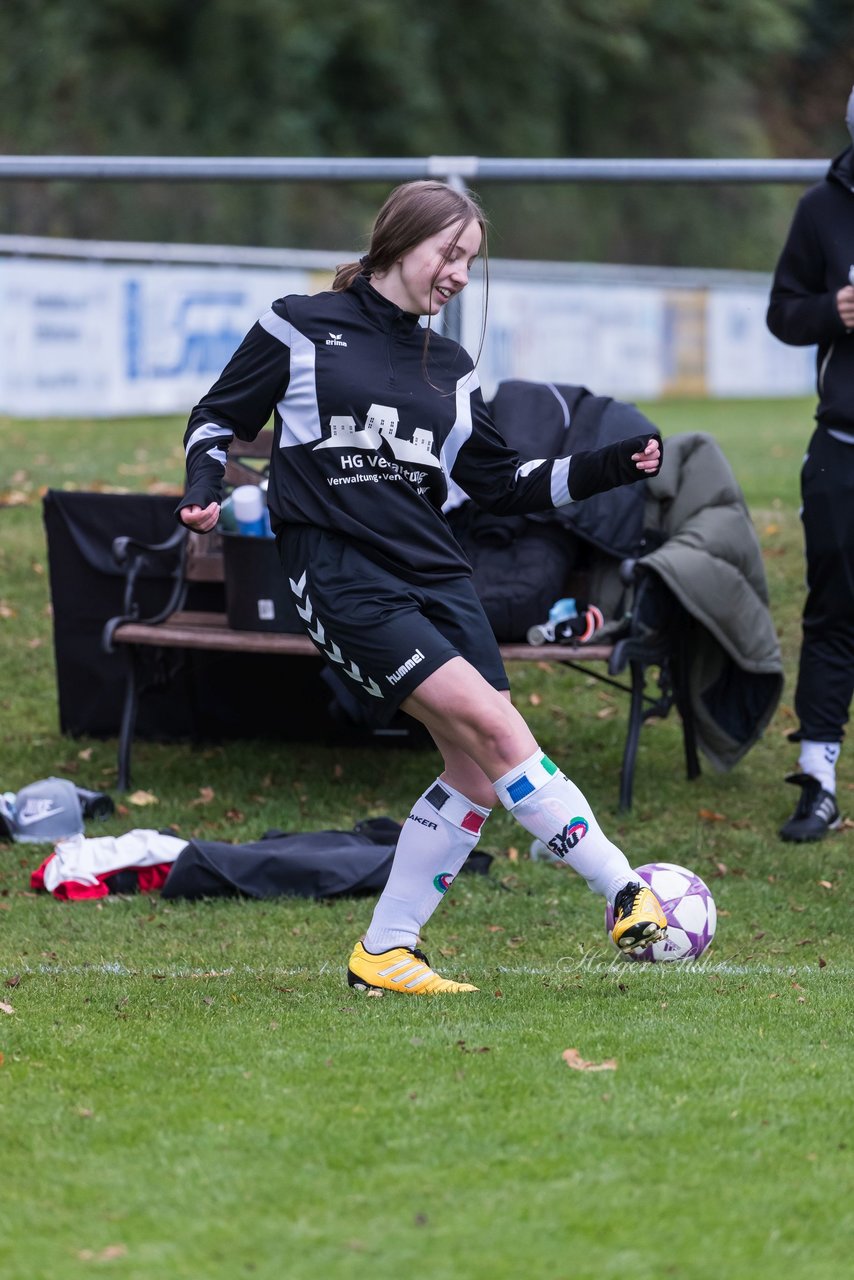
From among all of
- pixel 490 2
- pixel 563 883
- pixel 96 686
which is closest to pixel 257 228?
pixel 490 2

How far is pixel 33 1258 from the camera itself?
298cm

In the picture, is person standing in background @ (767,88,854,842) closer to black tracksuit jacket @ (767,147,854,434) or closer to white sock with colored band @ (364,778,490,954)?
black tracksuit jacket @ (767,147,854,434)

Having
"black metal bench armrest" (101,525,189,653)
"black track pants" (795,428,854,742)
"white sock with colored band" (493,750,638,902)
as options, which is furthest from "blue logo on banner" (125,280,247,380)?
"white sock with colored band" (493,750,638,902)

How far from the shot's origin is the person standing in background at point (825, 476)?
668 cm

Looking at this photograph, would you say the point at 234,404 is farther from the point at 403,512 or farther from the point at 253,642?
the point at 253,642

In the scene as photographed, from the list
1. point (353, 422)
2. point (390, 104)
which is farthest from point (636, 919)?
point (390, 104)

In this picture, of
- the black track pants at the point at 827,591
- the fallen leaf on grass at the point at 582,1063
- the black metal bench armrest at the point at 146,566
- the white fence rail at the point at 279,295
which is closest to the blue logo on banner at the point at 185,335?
the white fence rail at the point at 279,295

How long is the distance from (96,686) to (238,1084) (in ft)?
15.1

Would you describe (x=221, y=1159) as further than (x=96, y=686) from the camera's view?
No

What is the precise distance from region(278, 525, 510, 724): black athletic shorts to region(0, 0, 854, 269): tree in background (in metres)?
22.5

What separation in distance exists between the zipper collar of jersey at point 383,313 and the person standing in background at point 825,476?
2417 mm

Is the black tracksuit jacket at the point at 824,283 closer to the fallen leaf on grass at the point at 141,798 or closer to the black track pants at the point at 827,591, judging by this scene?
the black track pants at the point at 827,591

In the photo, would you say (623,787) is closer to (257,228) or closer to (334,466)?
(334,466)

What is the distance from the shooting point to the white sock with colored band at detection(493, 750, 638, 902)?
445 centimetres
